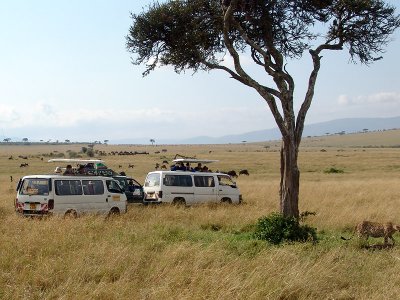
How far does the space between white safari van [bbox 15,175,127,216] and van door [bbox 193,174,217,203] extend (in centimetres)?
457

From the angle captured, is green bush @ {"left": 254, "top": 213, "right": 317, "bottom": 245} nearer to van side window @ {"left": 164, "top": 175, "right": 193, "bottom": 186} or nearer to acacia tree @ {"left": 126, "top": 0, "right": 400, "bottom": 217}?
acacia tree @ {"left": 126, "top": 0, "right": 400, "bottom": 217}

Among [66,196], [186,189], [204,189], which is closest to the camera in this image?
Result: [66,196]

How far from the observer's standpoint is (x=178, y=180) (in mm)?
21453

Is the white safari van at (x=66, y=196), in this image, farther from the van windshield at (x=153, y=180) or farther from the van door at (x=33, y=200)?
the van windshield at (x=153, y=180)

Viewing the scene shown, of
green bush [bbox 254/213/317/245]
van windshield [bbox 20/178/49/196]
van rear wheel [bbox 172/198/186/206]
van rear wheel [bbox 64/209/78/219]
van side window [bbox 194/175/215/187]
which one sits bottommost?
van rear wheel [bbox 172/198/186/206]

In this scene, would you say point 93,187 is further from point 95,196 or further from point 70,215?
point 70,215

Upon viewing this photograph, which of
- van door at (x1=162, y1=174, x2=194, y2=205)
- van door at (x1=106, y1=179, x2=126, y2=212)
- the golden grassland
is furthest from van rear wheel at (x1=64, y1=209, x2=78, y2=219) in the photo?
van door at (x1=162, y1=174, x2=194, y2=205)

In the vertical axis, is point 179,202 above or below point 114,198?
below

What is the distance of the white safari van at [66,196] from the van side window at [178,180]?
11.5ft

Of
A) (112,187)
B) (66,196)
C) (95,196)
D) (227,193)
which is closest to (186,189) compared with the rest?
(227,193)

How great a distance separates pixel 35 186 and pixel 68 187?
1.03 metres

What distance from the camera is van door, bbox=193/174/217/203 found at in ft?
71.4

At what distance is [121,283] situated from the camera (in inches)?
281

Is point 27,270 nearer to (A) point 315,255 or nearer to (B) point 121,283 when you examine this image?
(B) point 121,283
